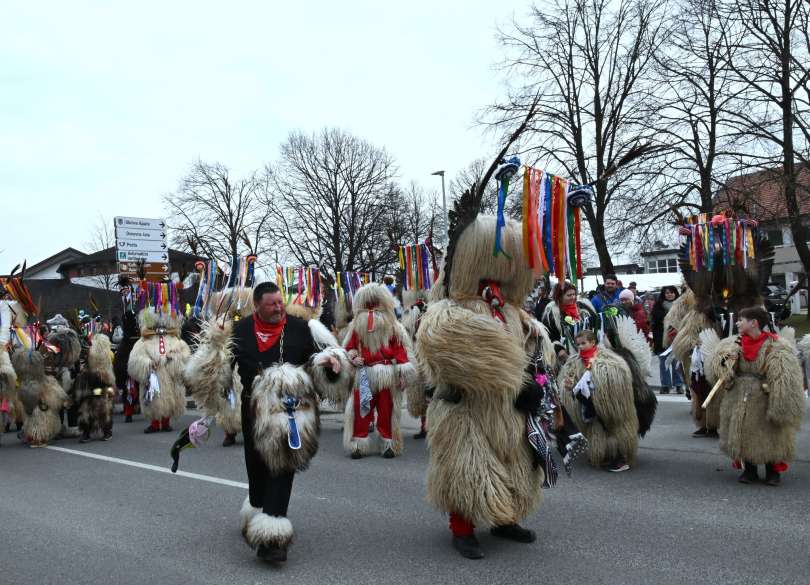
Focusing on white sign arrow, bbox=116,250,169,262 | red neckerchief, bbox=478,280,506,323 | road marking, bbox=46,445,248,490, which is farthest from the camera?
white sign arrow, bbox=116,250,169,262

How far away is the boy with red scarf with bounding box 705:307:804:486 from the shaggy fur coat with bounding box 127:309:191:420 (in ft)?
23.0

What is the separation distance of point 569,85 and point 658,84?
15.5 ft

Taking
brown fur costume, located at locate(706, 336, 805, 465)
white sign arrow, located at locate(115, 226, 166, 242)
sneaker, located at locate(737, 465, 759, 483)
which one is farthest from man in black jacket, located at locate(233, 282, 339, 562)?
white sign arrow, located at locate(115, 226, 166, 242)

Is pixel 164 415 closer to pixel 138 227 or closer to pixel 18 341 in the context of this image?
pixel 18 341

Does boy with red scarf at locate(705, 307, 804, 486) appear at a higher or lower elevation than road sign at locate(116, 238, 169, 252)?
lower

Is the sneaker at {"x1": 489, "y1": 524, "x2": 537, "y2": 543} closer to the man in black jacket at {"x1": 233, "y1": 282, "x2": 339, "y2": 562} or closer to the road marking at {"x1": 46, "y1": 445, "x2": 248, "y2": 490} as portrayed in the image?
the man in black jacket at {"x1": 233, "y1": 282, "x2": 339, "y2": 562}

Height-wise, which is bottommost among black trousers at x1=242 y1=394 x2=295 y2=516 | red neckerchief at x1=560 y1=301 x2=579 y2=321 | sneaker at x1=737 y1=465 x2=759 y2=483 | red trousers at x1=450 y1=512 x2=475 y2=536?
sneaker at x1=737 y1=465 x2=759 y2=483

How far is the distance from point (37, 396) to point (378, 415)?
4517 millimetres

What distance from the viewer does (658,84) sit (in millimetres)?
20625

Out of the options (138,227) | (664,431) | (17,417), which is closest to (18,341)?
(17,417)

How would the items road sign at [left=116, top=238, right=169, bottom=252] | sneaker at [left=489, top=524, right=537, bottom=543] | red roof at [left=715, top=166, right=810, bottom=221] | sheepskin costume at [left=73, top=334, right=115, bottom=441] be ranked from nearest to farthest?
sneaker at [left=489, top=524, right=537, bottom=543], sheepskin costume at [left=73, top=334, right=115, bottom=441], red roof at [left=715, top=166, right=810, bottom=221], road sign at [left=116, top=238, right=169, bottom=252]

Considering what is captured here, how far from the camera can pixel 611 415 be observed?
6.54 metres

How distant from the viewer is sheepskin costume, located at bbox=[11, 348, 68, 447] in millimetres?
9219

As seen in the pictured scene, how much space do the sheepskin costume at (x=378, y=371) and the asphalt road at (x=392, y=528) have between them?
412 mm
